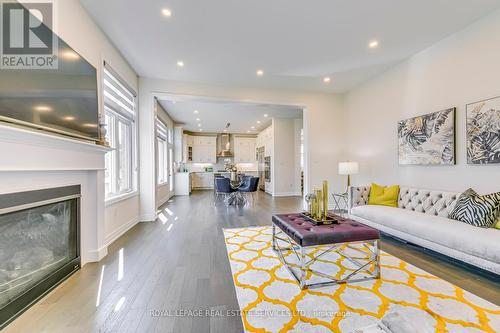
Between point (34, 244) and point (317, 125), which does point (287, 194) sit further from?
point (34, 244)

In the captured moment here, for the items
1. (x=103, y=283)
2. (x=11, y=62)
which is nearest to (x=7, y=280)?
(x=103, y=283)

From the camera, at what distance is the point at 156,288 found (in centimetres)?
206

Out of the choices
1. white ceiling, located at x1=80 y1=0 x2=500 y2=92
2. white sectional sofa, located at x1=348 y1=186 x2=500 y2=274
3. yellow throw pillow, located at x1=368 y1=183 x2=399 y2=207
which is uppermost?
white ceiling, located at x1=80 y1=0 x2=500 y2=92

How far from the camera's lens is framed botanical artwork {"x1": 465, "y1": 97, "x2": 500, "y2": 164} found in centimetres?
265

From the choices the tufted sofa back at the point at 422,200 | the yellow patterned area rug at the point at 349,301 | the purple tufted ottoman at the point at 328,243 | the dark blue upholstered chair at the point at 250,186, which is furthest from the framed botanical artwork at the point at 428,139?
the dark blue upholstered chair at the point at 250,186

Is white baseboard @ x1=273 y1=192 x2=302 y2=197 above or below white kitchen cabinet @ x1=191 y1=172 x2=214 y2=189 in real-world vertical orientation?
below

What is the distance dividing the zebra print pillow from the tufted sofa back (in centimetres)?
22

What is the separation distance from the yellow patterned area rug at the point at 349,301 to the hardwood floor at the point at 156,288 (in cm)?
17

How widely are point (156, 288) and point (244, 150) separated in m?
9.44

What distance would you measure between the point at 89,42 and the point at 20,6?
1193mm

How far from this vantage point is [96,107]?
259 cm

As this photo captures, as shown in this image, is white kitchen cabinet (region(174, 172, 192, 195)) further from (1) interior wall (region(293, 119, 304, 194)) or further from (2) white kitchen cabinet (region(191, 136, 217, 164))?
(1) interior wall (region(293, 119, 304, 194))

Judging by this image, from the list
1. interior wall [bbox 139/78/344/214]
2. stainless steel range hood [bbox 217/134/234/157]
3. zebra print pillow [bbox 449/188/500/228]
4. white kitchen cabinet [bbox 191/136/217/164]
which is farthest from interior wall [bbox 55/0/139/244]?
stainless steel range hood [bbox 217/134/234/157]

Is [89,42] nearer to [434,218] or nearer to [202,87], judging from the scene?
[202,87]
